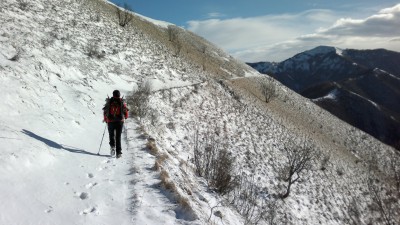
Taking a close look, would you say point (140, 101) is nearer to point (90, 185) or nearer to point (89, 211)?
point (90, 185)

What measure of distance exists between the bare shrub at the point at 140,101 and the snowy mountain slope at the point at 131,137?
71 cm

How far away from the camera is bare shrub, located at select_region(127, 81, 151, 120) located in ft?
56.0

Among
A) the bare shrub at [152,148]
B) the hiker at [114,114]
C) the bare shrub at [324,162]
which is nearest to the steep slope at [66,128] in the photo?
the bare shrub at [152,148]

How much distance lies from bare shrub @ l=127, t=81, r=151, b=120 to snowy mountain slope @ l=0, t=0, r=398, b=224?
0.71 metres

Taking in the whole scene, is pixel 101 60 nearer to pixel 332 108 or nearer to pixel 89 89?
pixel 89 89

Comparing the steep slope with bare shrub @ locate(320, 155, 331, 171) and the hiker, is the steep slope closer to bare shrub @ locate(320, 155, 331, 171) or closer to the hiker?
the hiker

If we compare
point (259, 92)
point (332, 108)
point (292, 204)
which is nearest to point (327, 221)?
point (292, 204)

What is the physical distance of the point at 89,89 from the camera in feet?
55.9

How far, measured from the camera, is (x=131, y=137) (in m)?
12.5

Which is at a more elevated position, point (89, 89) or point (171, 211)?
point (89, 89)

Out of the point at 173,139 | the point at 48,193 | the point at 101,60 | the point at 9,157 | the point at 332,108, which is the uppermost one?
the point at 101,60

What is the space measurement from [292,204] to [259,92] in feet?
81.5

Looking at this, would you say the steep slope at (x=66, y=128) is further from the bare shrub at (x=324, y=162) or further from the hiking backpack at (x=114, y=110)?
the bare shrub at (x=324, y=162)

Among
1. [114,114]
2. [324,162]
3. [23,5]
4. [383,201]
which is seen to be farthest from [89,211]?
[324,162]
